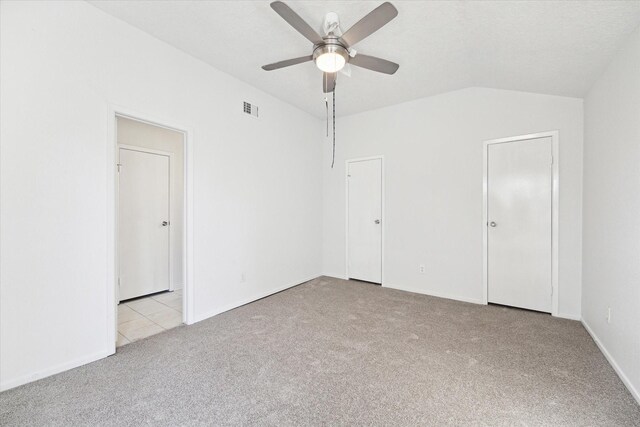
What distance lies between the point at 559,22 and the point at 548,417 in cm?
255

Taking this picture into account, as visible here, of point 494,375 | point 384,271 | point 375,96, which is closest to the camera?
point 494,375

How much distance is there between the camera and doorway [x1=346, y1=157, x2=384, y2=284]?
4309 mm

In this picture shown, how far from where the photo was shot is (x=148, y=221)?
380 cm

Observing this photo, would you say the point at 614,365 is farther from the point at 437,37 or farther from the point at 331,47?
the point at 331,47

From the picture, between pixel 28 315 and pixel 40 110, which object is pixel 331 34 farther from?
pixel 28 315

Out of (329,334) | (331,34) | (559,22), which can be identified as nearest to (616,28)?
(559,22)

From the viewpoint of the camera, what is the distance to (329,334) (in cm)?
264

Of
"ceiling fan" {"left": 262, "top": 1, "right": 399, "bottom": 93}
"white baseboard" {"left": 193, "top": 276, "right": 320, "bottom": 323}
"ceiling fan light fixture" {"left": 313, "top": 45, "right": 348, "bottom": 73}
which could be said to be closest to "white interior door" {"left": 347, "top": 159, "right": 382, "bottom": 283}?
"white baseboard" {"left": 193, "top": 276, "right": 320, "bottom": 323}

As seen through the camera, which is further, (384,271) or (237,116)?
(384,271)

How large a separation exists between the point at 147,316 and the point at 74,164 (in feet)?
5.99

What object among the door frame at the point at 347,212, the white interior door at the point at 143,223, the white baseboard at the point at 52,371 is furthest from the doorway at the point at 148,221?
the door frame at the point at 347,212

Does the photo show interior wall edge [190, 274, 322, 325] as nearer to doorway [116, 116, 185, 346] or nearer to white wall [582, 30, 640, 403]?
doorway [116, 116, 185, 346]

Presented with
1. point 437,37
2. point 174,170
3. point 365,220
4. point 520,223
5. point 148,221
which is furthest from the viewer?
point 365,220

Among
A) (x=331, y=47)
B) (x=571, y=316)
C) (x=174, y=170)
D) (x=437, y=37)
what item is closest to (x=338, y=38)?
(x=331, y=47)
